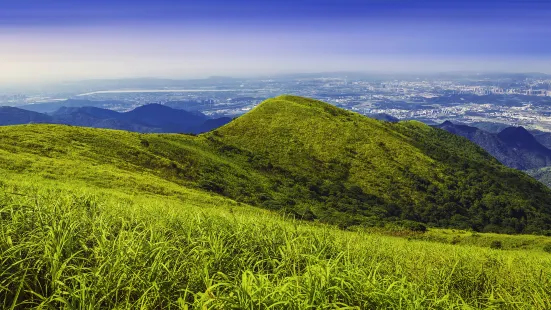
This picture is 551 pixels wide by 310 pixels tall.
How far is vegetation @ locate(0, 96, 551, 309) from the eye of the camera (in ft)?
17.3

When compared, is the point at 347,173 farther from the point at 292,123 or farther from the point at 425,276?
the point at 425,276

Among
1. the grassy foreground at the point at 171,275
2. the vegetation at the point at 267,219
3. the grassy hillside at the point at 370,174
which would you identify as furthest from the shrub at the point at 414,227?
the grassy foreground at the point at 171,275

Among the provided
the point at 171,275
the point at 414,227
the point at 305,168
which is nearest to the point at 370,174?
the point at 305,168

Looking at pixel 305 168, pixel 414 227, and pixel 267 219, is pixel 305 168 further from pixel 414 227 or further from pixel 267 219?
pixel 267 219

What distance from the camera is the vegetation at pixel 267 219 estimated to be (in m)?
5.28

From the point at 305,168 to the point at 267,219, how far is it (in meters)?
79.6

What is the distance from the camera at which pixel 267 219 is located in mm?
11094

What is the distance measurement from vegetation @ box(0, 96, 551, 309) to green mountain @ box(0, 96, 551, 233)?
0.44 metres

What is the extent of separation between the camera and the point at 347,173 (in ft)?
303

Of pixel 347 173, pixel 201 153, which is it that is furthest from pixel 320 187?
pixel 201 153

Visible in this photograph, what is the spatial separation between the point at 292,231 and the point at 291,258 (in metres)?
1.71

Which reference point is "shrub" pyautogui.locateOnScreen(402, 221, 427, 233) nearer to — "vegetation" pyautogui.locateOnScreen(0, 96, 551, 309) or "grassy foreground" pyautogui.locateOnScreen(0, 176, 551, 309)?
"vegetation" pyautogui.locateOnScreen(0, 96, 551, 309)

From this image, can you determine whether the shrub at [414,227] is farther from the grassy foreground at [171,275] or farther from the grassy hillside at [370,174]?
the grassy foreground at [171,275]

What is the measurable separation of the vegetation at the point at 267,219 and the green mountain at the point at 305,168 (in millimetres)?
435
